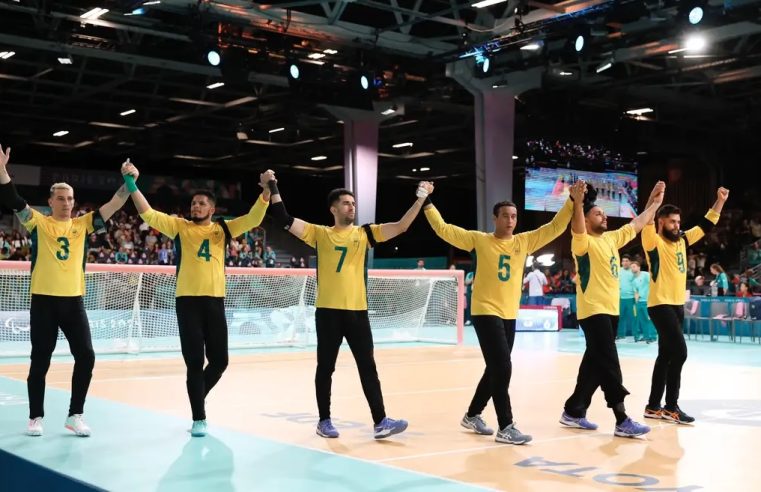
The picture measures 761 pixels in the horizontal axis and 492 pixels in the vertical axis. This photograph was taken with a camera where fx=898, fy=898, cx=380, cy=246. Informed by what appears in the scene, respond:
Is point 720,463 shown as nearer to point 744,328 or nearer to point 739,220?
point 744,328

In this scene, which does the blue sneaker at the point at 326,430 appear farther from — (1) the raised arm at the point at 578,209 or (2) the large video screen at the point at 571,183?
(2) the large video screen at the point at 571,183

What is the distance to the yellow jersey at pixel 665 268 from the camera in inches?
304

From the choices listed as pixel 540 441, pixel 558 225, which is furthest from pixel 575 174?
pixel 540 441

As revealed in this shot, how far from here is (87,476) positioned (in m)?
5.09

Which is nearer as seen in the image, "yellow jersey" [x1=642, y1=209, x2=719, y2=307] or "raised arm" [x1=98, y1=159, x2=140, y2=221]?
"raised arm" [x1=98, y1=159, x2=140, y2=221]

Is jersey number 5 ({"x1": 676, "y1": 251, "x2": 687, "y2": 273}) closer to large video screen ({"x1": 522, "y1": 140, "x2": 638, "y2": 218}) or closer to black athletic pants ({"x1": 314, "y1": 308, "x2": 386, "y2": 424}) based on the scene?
black athletic pants ({"x1": 314, "y1": 308, "x2": 386, "y2": 424})

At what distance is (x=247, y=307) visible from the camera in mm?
15797

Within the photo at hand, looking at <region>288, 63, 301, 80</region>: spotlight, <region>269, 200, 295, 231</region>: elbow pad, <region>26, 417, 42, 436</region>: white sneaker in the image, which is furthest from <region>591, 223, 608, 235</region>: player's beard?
<region>288, 63, 301, 80</region>: spotlight

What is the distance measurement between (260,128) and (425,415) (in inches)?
789

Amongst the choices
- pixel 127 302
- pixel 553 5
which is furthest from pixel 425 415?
pixel 553 5

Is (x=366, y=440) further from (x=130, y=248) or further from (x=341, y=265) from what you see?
(x=130, y=248)

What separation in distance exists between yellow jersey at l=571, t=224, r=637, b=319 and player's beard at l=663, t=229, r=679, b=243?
30.6 inches

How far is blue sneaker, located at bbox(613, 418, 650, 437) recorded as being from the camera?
268 inches

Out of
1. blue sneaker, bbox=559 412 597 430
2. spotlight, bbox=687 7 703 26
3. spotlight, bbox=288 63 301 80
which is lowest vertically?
blue sneaker, bbox=559 412 597 430
